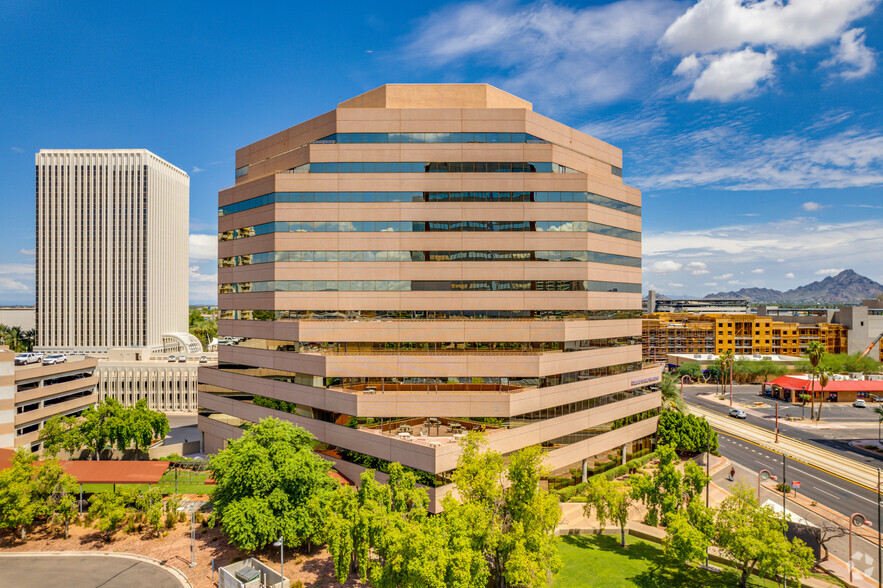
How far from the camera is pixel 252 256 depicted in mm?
54188

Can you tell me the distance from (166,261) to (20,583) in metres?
158

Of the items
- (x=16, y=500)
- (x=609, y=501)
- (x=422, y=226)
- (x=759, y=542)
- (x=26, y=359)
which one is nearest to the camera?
(x=759, y=542)

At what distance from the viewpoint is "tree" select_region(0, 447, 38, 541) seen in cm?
Result: 3649

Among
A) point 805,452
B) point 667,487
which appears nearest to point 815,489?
point 805,452

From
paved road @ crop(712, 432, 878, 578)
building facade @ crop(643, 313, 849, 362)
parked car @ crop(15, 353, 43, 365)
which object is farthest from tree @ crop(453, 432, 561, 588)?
building facade @ crop(643, 313, 849, 362)

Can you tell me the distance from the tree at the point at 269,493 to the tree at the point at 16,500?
Answer: 53.8ft

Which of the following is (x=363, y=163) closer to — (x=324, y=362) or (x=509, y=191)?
(x=509, y=191)

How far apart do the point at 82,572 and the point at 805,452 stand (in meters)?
91.5

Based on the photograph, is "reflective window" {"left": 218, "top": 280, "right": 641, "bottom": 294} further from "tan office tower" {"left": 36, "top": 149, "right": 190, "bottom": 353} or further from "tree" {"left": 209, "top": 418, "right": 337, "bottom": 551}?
"tan office tower" {"left": 36, "top": 149, "right": 190, "bottom": 353}

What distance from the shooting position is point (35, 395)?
62219 mm

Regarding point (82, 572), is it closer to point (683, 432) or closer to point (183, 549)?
point (183, 549)

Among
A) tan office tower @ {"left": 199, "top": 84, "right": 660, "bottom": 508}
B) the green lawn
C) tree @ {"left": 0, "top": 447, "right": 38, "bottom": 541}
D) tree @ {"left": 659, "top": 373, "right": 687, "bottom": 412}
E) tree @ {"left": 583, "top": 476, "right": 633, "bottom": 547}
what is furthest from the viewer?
tree @ {"left": 659, "top": 373, "right": 687, "bottom": 412}

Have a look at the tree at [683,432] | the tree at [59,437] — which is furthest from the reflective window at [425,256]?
the tree at [59,437]

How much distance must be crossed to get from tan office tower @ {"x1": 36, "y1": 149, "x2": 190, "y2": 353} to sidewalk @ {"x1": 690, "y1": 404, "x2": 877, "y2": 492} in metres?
176
